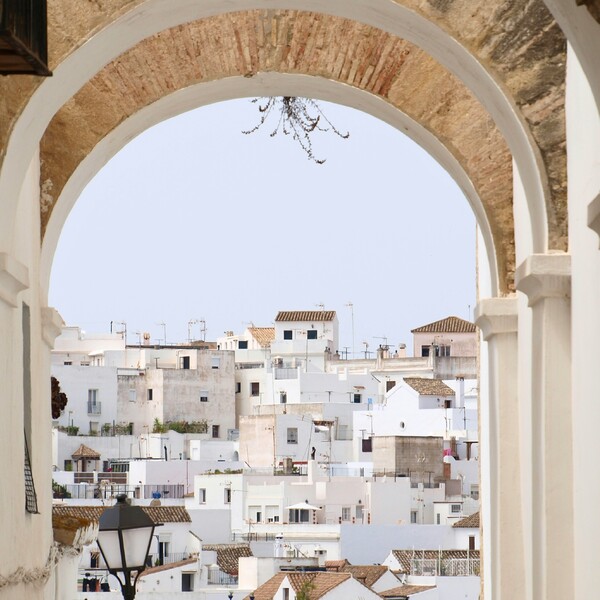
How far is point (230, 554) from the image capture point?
39.6 metres

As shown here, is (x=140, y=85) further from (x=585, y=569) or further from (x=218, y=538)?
(x=218, y=538)

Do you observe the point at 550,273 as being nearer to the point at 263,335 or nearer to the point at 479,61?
the point at 479,61

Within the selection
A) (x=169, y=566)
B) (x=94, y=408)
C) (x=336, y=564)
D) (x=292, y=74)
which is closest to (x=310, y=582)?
(x=169, y=566)

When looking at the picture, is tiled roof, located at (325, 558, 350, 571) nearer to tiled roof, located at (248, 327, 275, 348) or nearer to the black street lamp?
the black street lamp

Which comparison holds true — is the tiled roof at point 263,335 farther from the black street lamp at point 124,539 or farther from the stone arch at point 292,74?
the black street lamp at point 124,539

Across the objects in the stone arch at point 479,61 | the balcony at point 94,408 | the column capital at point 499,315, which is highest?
the stone arch at point 479,61

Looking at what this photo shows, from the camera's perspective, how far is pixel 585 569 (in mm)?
5527

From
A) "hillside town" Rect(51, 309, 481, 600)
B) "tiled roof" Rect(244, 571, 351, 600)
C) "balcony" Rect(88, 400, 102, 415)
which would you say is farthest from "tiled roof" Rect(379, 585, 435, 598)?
"balcony" Rect(88, 400, 102, 415)

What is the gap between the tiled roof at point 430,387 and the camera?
54391 mm

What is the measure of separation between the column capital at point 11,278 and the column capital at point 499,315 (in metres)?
2.03

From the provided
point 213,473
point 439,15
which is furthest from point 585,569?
point 213,473

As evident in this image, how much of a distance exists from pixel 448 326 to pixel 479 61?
5812 centimetres

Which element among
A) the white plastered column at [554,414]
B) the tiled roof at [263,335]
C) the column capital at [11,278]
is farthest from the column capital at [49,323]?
the tiled roof at [263,335]

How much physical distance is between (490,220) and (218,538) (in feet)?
125
